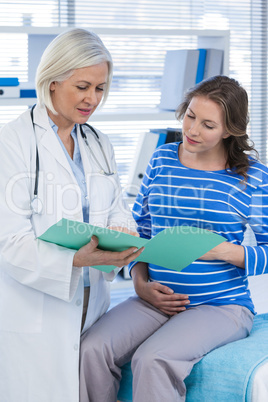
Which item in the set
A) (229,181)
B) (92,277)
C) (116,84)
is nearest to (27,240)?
(92,277)

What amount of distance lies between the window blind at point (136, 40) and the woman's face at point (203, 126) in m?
1.38

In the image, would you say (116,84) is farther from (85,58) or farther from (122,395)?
(122,395)

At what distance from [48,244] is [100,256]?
0.48 feet

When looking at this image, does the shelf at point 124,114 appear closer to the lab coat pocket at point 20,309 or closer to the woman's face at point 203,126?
the woman's face at point 203,126

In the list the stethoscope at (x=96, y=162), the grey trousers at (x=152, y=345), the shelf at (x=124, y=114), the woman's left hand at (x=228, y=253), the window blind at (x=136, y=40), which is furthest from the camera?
the window blind at (x=136, y=40)

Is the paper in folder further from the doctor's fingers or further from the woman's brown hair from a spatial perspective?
the woman's brown hair

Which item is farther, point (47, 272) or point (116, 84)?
point (116, 84)

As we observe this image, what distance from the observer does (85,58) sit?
155 centimetres

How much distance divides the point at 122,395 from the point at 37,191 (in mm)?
635

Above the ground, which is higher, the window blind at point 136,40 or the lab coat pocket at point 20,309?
the window blind at point 136,40

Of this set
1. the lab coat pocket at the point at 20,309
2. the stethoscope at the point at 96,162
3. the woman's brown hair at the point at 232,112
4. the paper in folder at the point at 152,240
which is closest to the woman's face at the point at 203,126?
the woman's brown hair at the point at 232,112

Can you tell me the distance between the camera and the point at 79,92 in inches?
62.3

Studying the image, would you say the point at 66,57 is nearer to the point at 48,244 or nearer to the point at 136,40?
the point at 48,244

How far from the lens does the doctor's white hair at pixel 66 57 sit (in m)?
1.54
